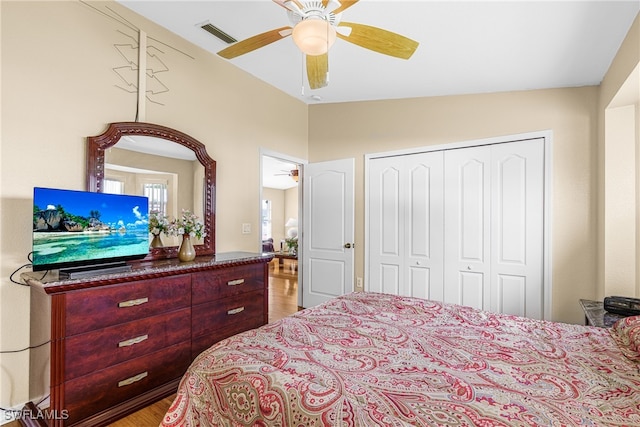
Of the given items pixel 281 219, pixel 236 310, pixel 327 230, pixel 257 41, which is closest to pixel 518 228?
pixel 327 230

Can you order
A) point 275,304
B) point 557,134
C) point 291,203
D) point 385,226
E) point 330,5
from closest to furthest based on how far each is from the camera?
point 330,5 < point 557,134 < point 385,226 < point 275,304 < point 291,203

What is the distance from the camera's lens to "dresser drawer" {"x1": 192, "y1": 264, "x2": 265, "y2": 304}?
8.13 ft

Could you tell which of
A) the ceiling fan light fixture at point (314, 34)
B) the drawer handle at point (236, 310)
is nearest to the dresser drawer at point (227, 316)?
the drawer handle at point (236, 310)

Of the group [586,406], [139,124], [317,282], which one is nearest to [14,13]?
[139,124]

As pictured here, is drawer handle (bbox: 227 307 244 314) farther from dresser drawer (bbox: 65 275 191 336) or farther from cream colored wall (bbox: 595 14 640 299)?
cream colored wall (bbox: 595 14 640 299)

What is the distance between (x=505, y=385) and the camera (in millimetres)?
1112

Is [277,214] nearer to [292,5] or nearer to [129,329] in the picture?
[129,329]

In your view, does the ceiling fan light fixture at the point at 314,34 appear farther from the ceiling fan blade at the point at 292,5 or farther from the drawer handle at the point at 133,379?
the drawer handle at the point at 133,379

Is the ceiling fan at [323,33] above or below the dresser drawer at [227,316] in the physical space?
above

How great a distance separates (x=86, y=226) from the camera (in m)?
2.05

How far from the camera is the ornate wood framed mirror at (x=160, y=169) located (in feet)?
7.87

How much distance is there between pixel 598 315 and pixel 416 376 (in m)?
2.05

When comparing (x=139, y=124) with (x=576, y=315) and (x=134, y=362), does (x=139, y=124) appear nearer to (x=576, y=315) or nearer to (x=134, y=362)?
(x=134, y=362)

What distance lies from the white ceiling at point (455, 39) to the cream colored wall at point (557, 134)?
161 mm
